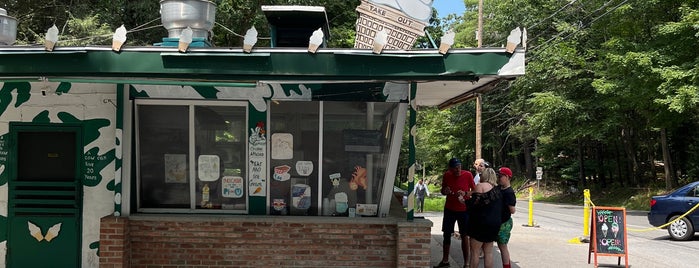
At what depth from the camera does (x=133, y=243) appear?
7.47 meters

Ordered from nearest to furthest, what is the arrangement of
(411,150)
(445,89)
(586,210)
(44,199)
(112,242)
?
(112,242) < (411,150) < (44,199) < (445,89) < (586,210)

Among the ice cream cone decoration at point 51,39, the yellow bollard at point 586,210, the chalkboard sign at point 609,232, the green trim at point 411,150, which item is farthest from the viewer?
the yellow bollard at point 586,210

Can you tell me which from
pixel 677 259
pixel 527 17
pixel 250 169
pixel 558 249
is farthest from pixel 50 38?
pixel 527 17

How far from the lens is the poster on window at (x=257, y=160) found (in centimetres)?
758

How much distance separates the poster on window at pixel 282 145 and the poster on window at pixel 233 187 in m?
0.57

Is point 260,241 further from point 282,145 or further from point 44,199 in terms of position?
point 44,199

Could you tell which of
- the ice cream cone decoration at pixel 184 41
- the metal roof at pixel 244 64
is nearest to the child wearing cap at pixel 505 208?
the metal roof at pixel 244 64

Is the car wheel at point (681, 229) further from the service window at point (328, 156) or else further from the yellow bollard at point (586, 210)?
the service window at point (328, 156)

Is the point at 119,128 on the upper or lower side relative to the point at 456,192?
upper

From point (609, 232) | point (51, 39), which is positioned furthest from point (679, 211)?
point (51, 39)

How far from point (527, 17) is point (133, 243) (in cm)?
3266

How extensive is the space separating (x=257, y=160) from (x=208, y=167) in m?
0.68

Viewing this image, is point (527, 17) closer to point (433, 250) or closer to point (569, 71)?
point (569, 71)

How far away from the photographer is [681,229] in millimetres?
13680
